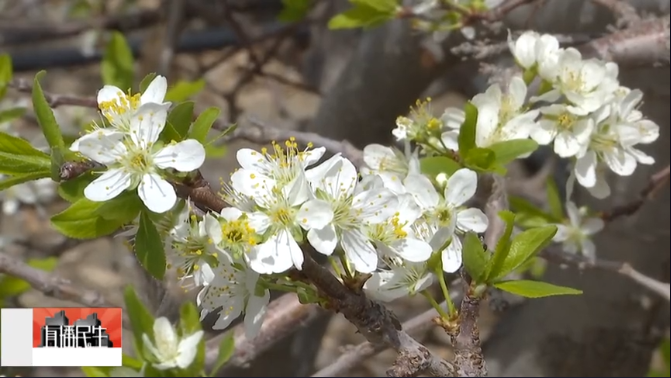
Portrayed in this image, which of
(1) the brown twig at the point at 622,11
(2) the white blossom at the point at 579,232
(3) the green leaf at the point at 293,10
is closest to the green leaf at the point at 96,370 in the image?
(2) the white blossom at the point at 579,232

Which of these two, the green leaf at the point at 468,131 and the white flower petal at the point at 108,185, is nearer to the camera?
the white flower petal at the point at 108,185

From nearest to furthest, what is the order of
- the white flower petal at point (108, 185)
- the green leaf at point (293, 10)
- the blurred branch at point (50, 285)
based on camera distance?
1. the white flower petal at point (108, 185)
2. the blurred branch at point (50, 285)
3. the green leaf at point (293, 10)

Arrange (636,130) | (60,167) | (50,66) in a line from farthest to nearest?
(50,66) → (636,130) → (60,167)

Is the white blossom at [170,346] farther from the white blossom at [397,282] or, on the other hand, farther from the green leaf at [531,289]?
the green leaf at [531,289]

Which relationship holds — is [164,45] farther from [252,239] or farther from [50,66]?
[252,239]

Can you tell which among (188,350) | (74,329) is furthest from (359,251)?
(74,329)

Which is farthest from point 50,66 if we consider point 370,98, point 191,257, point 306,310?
point 191,257
